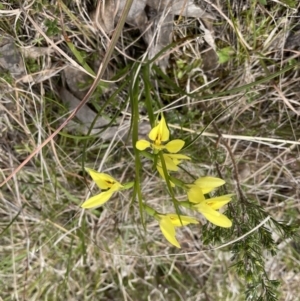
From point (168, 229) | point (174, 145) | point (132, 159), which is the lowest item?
point (132, 159)

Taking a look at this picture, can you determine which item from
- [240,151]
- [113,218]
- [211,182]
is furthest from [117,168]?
[211,182]

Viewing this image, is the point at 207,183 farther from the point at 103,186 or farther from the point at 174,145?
the point at 103,186

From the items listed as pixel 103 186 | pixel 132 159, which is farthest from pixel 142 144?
pixel 132 159

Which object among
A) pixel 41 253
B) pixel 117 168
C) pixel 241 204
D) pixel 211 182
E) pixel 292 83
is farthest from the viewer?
pixel 41 253

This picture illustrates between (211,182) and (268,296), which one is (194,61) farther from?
(268,296)

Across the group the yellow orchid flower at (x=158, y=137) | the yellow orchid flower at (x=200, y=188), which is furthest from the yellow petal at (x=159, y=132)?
the yellow orchid flower at (x=200, y=188)

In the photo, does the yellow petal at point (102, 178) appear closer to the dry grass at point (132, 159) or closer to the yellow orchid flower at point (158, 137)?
the yellow orchid flower at point (158, 137)
